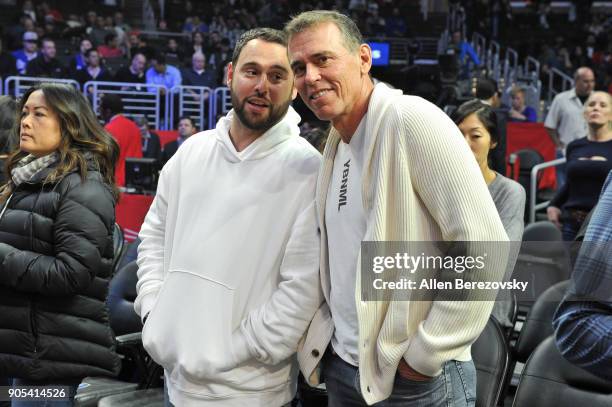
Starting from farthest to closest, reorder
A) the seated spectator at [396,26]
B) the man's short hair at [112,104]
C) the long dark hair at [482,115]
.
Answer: the seated spectator at [396,26] → the man's short hair at [112,104] → the long dark hair at [482,115]

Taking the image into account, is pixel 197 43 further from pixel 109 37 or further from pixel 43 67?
pixel 43 67

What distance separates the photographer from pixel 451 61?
14.3 m

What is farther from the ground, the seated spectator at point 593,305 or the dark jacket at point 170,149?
the seated spectator at point 593,305

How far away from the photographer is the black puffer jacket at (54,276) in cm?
280

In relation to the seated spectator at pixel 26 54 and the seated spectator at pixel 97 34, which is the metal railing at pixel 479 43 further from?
the seated spectator at pixel 26 54

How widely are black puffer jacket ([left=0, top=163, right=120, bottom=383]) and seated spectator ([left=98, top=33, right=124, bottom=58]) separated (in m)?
12.7

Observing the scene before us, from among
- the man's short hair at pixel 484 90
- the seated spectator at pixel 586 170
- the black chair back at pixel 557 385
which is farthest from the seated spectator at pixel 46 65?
the black chair back at pixel 557 385

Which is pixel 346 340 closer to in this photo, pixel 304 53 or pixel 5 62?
pixel 304 53

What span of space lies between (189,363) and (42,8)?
16812mm

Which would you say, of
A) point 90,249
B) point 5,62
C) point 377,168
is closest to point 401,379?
point 377,168

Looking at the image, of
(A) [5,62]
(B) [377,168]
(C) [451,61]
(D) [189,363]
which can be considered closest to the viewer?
(B) [377,168]

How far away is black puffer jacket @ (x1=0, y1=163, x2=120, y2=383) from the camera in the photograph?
9.18 ft

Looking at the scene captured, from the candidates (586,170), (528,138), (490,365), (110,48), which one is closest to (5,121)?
(490,365)

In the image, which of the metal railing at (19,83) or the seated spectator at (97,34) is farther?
the seated spectator at (97,34)
